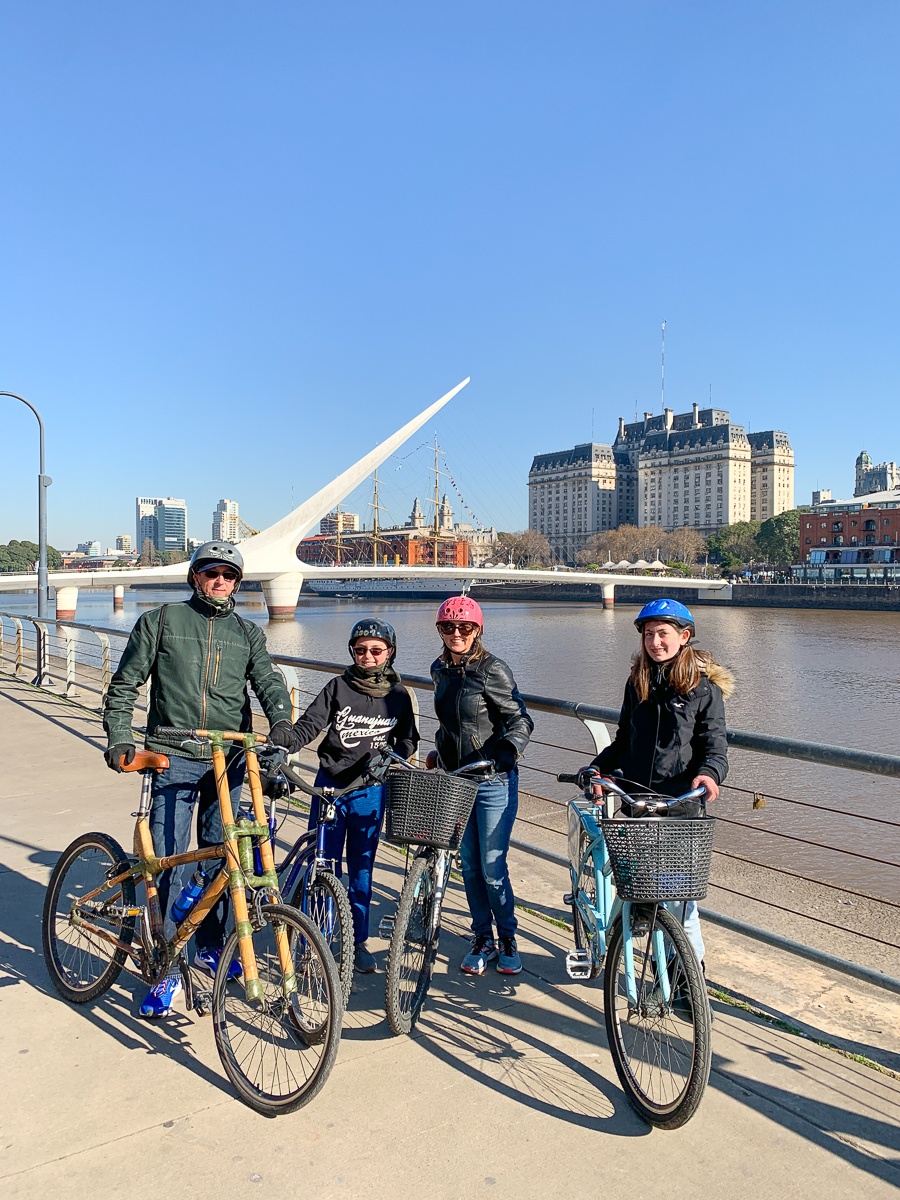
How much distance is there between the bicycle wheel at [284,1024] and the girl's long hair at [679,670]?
1155 millimetres

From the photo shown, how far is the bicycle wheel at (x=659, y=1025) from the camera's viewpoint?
209cm

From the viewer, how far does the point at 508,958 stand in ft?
9.96

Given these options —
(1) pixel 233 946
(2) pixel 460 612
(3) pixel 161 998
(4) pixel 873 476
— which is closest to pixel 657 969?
(1) pixel 233 946

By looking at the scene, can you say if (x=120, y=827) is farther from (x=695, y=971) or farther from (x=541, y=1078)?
(x=695, y=971)

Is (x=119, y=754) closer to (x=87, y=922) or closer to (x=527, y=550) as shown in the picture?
(x=87, y=922)

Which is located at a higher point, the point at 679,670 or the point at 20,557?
the point at 20,557

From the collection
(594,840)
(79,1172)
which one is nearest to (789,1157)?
(594,840)

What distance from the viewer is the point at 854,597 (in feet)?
204

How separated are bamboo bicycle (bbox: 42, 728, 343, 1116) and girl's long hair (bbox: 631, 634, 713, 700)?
45.8 inches

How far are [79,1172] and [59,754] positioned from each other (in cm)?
501

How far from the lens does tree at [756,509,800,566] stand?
97.1m

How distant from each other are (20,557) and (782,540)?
291 feet

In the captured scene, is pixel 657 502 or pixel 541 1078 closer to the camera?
pixel 541 1078

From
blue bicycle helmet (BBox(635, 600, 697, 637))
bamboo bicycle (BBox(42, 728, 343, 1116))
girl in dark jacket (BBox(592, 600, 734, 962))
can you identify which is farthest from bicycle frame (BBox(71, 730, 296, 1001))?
blue bicycle helmet (BBox(635, 600, 697, 637))
